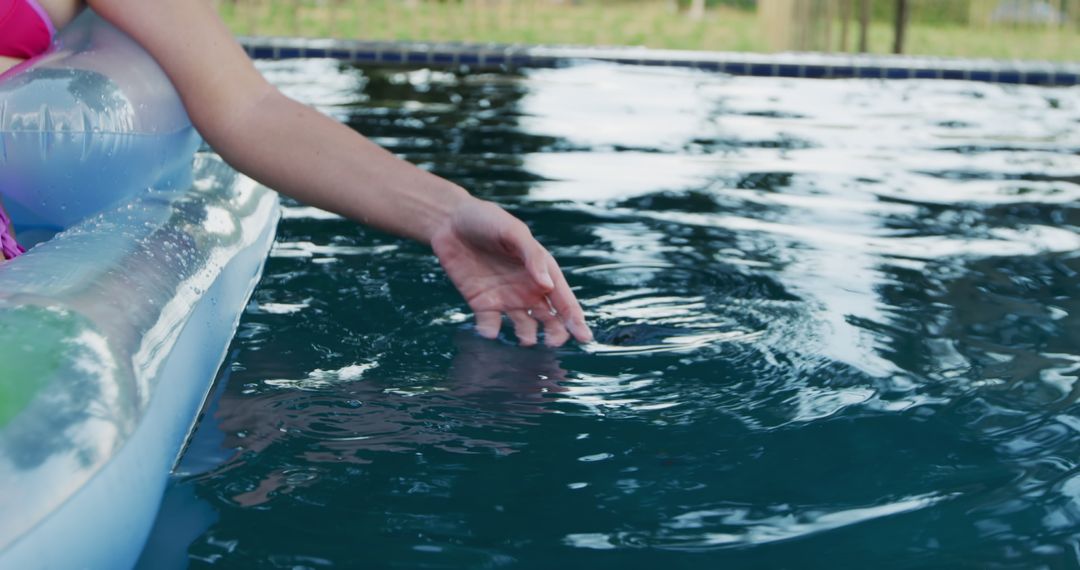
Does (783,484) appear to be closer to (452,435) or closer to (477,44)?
(452,435)

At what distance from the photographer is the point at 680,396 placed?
2.08 metres

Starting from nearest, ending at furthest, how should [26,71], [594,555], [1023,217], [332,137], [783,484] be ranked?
[594,555], [783,484], [332,137], [26,71], [1023,217]

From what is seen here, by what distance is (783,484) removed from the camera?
1.73 metres

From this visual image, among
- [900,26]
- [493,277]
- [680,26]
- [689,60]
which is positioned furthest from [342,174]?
[680,26]

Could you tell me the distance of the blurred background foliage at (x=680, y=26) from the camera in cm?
924

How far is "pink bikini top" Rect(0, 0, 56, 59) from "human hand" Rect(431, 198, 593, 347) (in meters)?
0.98

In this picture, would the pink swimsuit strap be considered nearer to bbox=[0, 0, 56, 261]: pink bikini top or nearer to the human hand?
bbox=[0, 0, 56, 261]: pink bikini top

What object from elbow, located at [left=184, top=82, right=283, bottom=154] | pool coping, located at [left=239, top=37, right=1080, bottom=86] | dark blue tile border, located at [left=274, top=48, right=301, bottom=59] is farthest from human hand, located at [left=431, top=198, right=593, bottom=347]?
dark blue tile border, located at [left=274, top=48, right=301, bottom=59]

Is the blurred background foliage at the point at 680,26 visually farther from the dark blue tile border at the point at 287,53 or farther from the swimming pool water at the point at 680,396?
the swimming pool water at the point at 680,396

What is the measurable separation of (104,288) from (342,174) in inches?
23.6

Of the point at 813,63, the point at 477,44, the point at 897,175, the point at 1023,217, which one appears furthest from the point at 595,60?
the point at 1023,217

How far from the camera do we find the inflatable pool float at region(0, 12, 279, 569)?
118cm

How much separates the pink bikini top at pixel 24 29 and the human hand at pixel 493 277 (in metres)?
0.98

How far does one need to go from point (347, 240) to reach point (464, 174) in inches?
40.5
